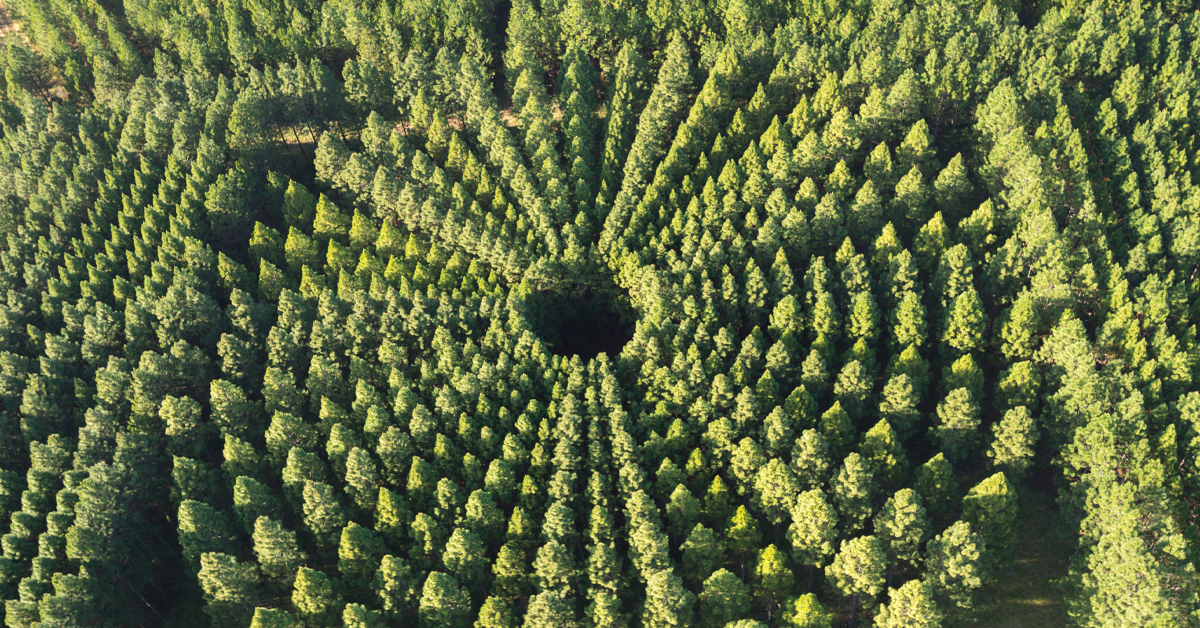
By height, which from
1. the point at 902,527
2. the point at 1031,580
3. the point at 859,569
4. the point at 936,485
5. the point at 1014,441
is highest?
the point at 1014,441

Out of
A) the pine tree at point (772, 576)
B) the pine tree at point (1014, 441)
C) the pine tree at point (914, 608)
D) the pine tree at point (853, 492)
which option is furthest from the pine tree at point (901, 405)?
the pine tree at point (772, 576)

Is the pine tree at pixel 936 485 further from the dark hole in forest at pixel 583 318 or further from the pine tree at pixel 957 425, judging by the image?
the dark hole in forest at pixel 583 318

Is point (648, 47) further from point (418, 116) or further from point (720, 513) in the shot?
point (720, 513)

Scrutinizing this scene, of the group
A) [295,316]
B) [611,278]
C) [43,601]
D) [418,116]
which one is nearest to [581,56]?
[418,116]

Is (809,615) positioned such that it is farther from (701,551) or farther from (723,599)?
(701,551)

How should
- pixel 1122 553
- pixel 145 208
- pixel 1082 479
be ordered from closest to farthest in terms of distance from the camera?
pixel 1122 553 < pixel 1082 479 < pixel 145 208

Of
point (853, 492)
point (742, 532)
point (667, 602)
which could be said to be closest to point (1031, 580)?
point (853, 492)

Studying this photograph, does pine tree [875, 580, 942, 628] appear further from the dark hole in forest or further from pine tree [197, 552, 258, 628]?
pine tree [197, 552, 258, 628]
